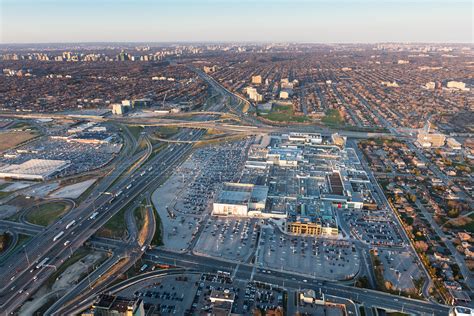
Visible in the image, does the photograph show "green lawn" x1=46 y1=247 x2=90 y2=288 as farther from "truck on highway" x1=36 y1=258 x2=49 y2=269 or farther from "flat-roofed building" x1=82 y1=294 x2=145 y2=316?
"flat-roofed building" x1=82 y1=294 x2=145 y2=316

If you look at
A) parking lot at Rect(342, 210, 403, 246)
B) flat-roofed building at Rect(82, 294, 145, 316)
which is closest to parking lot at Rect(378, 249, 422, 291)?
parking lot at Rect(342, 210, 403, 246)

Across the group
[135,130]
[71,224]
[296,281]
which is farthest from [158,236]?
[135,130]

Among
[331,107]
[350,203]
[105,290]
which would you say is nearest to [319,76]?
[331,107]

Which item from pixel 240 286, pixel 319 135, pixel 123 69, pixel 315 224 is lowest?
pixel 240 286

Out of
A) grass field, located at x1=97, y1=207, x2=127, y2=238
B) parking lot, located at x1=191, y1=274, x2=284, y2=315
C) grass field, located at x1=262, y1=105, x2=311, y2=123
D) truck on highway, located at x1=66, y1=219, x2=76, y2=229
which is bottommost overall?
parking lot, located at x1=191, y1=274, x2=284, y2=315

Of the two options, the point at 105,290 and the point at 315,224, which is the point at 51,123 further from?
the point at 315,224

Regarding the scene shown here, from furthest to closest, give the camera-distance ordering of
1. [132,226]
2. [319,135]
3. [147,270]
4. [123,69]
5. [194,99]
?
1. [123,69]
2. [194,99]
3. [319,135]
4. [132,226]
5. [147,270]
